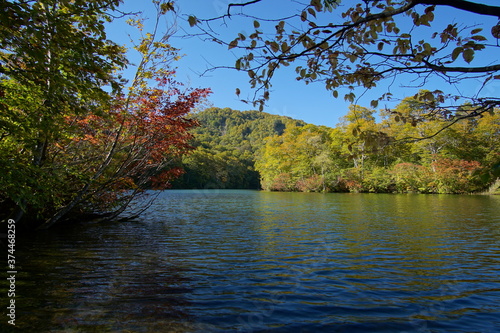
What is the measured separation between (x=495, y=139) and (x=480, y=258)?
145 feet

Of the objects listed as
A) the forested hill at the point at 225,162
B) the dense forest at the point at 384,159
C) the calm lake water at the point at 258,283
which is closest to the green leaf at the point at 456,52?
the calm lake water at the point at 258,283

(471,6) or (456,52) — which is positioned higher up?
(471,6)

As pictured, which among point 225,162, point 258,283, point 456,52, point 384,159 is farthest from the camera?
point 225,162

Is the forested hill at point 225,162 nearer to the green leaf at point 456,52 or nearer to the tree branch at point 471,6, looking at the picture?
the tree branch at point 471,6

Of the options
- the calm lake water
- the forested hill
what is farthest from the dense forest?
the calm lake water

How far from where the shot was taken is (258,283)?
543cm

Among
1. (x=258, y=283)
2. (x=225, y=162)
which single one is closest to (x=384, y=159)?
(x=258, y=283)

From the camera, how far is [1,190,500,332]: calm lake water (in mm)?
3904

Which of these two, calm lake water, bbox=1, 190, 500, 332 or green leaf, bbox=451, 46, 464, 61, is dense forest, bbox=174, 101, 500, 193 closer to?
calm lake water, bbox=1, 190, 500, 332

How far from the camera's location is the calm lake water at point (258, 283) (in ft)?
12.8

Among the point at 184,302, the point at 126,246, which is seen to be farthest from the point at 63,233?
the point at 184,302

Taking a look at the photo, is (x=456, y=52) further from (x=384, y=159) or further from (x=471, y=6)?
(x=384, y=159)

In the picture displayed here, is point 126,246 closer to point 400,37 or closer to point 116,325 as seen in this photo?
point 116,325

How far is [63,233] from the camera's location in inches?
390
